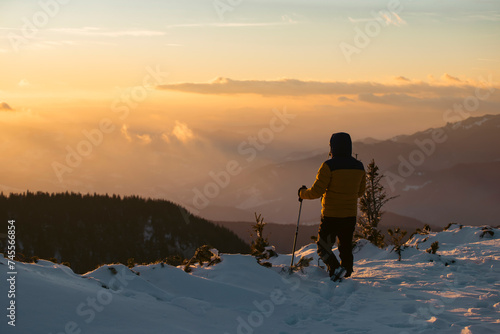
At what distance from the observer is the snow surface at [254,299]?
528 centimetres

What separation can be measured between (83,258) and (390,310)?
228 feet

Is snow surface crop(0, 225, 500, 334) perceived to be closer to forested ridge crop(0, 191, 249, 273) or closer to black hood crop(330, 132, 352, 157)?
black hood crop(330, 132, 352, 157)

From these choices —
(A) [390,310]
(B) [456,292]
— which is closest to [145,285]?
(A) [390,310]

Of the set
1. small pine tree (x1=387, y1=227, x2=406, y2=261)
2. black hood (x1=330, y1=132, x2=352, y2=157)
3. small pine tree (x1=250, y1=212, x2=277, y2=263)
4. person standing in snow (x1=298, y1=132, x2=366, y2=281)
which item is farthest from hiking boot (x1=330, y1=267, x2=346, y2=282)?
small pine tree (x1=387, y1=227, x2=406, y2=261)

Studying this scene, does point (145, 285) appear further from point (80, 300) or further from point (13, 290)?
point (13, 290)

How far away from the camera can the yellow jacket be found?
8.78 metres

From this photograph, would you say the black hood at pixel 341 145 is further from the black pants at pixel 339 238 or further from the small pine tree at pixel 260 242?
the small pine tree at pixel 260 242

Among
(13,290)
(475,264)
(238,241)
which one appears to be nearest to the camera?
(13,290)

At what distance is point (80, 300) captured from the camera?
543 cm

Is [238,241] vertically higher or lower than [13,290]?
lower

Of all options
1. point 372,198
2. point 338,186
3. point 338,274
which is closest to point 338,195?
point 338,186

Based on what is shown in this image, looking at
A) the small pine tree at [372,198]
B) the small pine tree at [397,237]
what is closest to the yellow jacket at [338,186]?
the small pine tree at [397,237]

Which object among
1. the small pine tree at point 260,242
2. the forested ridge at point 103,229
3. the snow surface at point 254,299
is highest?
the small pine tree at point 260,242

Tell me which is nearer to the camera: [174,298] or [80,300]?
[80,300]
